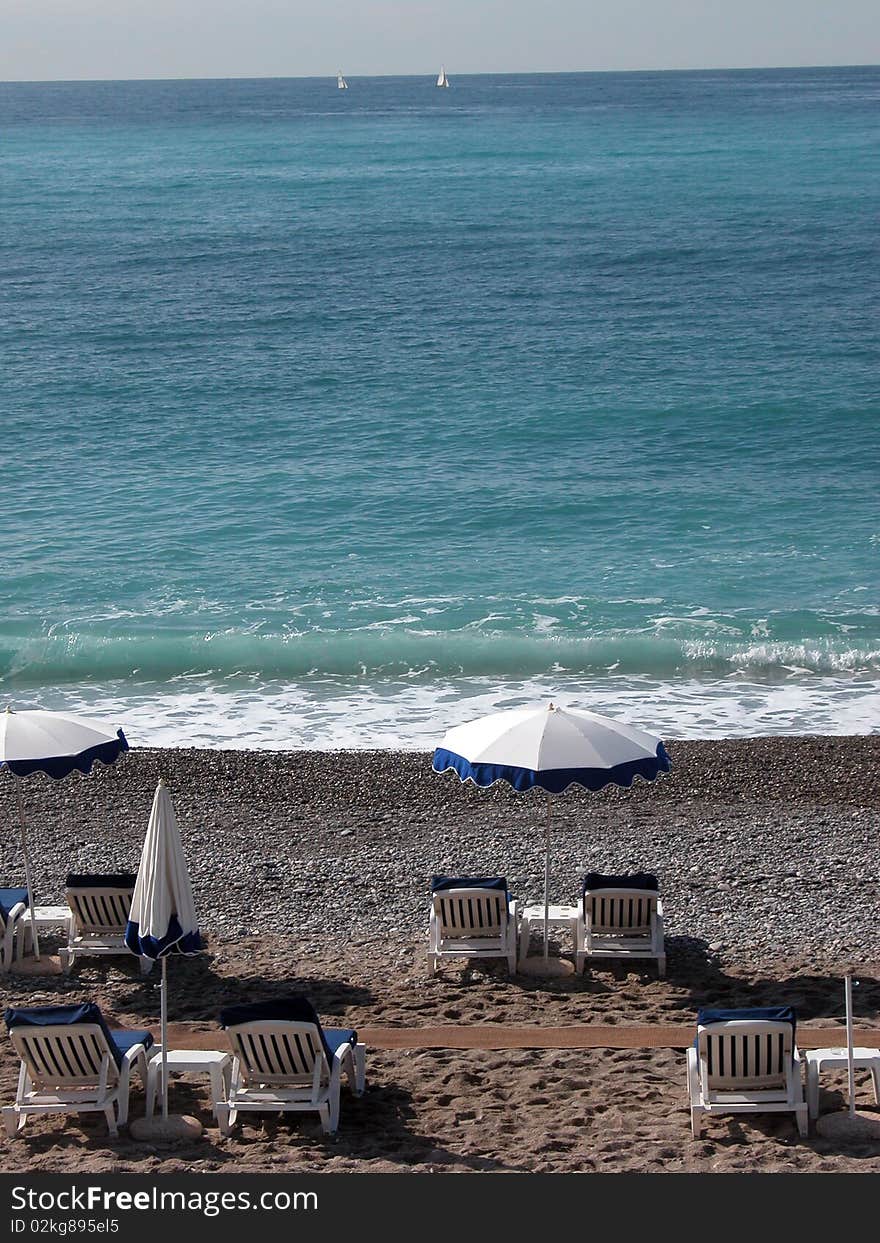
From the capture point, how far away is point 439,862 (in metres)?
13.9

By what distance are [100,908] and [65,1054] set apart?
9.75 feet

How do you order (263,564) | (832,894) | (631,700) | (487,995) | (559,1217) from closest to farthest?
(559,1217) < (487,995) < (832,894) < (631,700) < (263,564)

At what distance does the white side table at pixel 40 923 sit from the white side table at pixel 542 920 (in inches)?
151

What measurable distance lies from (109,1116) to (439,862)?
568 cm

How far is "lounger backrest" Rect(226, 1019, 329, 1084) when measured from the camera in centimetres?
879

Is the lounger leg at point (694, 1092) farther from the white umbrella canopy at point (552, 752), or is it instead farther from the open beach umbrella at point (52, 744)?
the open beach umbrella at point (52, 744)

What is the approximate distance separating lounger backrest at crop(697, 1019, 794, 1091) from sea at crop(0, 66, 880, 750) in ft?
34.4

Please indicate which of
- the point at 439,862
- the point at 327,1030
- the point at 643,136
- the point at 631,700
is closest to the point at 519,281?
the point at 631,700

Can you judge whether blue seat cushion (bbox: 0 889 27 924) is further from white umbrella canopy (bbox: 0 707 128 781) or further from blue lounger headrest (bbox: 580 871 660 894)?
blue lounger headrest (bbox: 580 871 660 894)

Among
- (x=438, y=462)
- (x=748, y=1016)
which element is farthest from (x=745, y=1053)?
(x=438, y=462)

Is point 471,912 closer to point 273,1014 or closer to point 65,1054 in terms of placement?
point 273,1014

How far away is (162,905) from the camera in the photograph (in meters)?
9.47

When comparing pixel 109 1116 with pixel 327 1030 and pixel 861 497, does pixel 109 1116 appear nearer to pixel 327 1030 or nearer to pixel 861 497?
pixel 327 1030

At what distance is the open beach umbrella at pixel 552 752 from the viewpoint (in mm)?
10578
